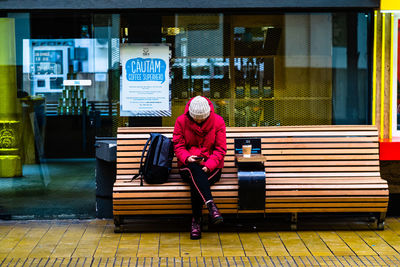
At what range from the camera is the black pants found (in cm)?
656

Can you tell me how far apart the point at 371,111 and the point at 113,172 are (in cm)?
299

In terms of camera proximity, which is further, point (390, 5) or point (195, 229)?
point (390, 5)

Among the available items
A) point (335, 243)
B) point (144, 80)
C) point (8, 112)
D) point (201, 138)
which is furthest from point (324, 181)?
point (8, 112)

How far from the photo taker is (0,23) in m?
7.78

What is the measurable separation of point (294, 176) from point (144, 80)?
200 centimetres

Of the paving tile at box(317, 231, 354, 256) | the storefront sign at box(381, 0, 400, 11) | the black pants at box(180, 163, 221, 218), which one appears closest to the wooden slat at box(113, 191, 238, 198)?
the black pants at box(180, 163, 221, 218)

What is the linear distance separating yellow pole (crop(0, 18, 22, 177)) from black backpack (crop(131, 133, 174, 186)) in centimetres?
196

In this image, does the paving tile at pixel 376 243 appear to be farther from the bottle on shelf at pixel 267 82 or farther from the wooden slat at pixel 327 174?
the bottle on shelf at pixel 267 82

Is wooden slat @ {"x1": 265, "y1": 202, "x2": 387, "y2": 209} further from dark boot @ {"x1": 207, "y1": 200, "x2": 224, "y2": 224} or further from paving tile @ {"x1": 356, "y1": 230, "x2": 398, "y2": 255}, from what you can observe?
dark boot @ {"x1": 207, "y1": 200, "x2": 224, "y2": 224}

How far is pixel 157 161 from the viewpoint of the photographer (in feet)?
22.1

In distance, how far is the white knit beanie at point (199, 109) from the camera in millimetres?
6738

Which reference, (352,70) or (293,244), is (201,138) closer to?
(293,244)

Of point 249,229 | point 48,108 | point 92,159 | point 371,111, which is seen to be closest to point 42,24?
point 48,108

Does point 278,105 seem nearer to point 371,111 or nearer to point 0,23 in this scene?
point 371,111
